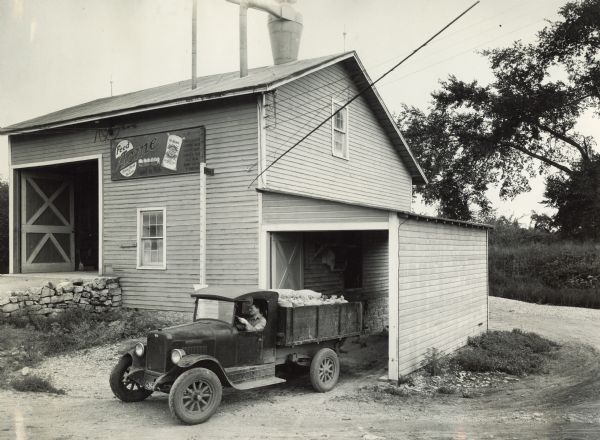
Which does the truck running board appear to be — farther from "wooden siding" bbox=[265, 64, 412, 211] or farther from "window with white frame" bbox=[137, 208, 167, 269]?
"window with white frame" bbox=[137, 208, 167, 269]

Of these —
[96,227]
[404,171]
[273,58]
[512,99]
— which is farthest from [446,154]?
[96,227]

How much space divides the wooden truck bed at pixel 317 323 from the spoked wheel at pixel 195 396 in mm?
A: 1537

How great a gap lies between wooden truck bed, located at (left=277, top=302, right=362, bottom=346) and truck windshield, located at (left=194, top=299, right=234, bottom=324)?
92 cm

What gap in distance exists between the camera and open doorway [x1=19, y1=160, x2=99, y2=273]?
17844 millimetres

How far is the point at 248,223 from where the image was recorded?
1319cm

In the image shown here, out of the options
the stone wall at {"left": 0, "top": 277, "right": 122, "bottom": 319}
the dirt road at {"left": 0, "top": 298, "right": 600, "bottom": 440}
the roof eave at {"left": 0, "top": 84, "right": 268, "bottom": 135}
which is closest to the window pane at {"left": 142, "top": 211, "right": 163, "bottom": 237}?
the stone wall at {"left": 0, "top": 277, "right": 122, "bottom": 319}

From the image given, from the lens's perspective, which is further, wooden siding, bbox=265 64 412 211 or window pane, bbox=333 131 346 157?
window pane, bbox=333 131 346 157

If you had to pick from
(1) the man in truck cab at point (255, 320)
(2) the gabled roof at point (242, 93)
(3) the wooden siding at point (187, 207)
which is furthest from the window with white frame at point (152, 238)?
(1) the man in truck cab at point (255, 320)

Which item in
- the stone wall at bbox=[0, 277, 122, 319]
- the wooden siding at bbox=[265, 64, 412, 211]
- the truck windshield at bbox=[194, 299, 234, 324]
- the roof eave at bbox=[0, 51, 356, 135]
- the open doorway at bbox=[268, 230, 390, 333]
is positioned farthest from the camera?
the wooden siding at bbox=[265, 64, 412, 211]

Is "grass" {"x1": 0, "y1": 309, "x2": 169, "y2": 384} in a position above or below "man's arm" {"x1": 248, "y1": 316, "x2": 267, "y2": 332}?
below

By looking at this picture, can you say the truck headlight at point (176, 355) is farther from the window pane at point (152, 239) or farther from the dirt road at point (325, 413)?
the window pane at point (152, 239)

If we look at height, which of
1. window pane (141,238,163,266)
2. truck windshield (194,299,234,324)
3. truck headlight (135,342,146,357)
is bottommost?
truck headlight (135,342,146,357)

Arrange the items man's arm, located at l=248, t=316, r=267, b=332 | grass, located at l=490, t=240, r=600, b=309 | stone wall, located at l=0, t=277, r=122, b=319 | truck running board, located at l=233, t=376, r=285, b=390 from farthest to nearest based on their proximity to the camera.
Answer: grass, located at l=490, t=240, r=600, b=309
stone wall, located at l=0, t=277, r=122, b=319
man's arm, located at l=248, t=316, r=267, b=332
truck running board, located at l=233, t=376, r=285, b=390

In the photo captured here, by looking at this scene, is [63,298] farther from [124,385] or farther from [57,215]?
[124,385]
